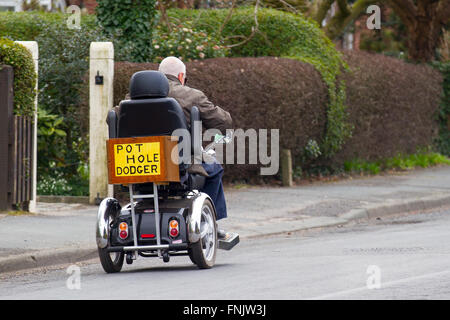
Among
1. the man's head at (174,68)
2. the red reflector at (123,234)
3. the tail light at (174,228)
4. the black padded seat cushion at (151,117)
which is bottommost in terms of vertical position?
the red reflector at (123,234)

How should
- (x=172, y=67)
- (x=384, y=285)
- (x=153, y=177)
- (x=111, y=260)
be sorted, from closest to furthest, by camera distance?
(x=384, y=285) < (x=153, y=177) < (x=111, y=260) < (x=172, y=67)

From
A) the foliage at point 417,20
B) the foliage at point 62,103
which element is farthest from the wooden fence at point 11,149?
the foliage at point 417,20

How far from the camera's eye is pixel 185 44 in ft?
57.7

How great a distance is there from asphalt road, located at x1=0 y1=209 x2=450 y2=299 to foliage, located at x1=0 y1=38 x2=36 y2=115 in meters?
3.53

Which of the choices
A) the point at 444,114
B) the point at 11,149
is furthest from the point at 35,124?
the point at 444,114

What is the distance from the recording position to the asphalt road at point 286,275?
283 inches

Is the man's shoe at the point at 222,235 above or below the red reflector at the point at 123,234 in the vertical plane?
below

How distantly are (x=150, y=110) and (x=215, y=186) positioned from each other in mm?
1147

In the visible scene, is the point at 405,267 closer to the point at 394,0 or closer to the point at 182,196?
the point at 182,196

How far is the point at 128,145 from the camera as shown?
28.0ft

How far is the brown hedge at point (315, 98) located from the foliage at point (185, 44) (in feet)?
2.74

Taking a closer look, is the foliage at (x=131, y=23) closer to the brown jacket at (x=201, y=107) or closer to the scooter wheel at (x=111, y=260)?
the brown jacket at (x=201, y=107)

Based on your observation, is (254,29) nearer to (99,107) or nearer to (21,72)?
→ (99,107)

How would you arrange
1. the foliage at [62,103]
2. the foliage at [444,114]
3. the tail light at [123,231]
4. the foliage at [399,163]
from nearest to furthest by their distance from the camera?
the tail light at [123,231], the foliage at [62,103], the foliage at [399,163], the foliage at [444,114]
